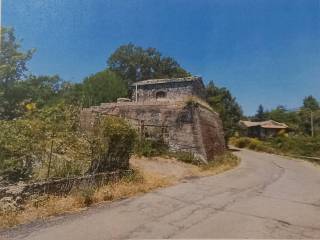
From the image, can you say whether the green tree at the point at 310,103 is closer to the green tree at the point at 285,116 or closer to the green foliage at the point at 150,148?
the green tree at the point at 285,116

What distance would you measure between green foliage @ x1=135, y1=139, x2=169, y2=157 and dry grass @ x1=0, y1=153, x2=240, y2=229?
3.77 metres

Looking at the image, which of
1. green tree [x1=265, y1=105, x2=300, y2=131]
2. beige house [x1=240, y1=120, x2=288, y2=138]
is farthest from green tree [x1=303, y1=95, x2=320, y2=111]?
beige house [x1=240, y1=120, x2=288, y2=138]

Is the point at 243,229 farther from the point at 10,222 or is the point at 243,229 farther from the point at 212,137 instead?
the point at 212,137

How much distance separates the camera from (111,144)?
1269cm

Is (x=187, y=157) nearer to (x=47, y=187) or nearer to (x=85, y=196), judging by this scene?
(x=85, y=196)

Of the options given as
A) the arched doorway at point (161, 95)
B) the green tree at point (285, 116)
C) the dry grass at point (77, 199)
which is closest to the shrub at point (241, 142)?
the green tree at point (285, 116)

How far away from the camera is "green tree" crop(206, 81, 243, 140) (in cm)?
4710

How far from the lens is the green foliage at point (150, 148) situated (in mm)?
18808

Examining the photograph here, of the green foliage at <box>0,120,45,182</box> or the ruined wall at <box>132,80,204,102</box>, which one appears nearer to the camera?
the green foliage at <box>0,120,45,182</box>

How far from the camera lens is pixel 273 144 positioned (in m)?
48.2

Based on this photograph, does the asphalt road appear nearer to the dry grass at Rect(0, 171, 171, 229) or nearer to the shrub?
the dry grass at Rect(0, 171, 171, 229)

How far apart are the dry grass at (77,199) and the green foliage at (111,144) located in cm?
74

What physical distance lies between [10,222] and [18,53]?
84.6 feet

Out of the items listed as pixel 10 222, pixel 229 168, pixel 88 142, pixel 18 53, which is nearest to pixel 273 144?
pixel 229 168
